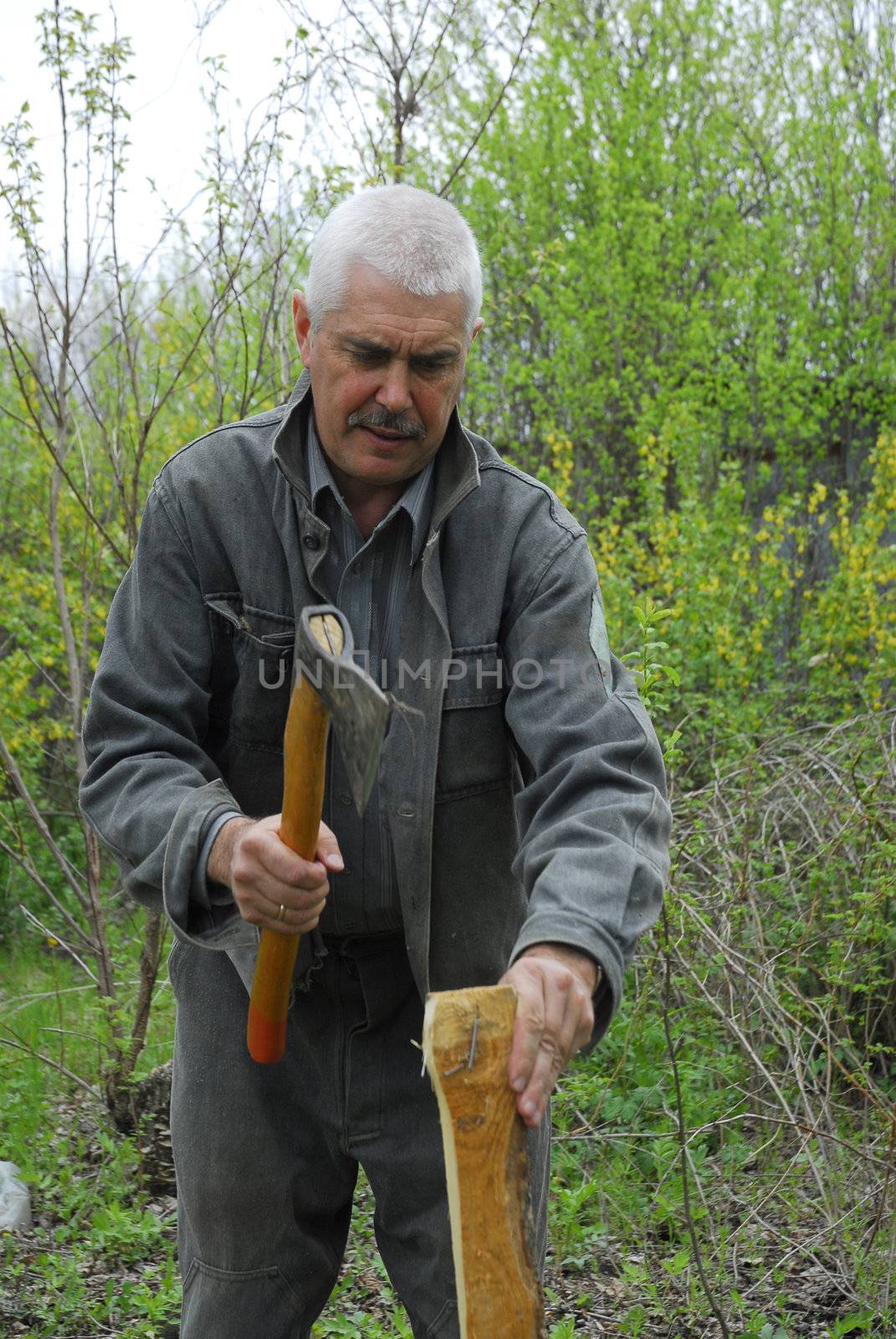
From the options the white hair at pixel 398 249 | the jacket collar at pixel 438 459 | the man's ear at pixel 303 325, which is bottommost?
the jacket collar at pixel 438 459

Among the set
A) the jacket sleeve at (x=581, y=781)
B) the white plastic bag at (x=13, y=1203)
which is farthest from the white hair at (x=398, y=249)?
the white plastic bag at (x=13, y=1203)

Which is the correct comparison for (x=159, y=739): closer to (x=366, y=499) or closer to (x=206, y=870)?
(x=206, y=870)

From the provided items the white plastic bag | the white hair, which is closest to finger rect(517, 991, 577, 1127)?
the white hair

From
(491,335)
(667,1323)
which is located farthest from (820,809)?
(491,335)

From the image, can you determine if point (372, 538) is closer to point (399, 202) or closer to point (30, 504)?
point (399, 202)

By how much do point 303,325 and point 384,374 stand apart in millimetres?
268

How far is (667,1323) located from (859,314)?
9778 millimetres

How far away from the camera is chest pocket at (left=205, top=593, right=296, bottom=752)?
239 centimetres

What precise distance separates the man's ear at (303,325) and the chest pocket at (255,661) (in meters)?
0.45

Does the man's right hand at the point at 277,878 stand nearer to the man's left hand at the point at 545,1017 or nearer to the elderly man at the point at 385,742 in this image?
the elderly man at the point at 385,742

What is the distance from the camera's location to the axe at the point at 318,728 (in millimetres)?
1686

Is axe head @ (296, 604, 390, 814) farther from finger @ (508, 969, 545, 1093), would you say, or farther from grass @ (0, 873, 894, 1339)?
grass @ (0, 873, 894, 1339)

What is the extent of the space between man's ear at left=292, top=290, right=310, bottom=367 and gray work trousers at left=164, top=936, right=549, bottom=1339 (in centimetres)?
108

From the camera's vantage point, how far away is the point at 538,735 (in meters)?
2.21
